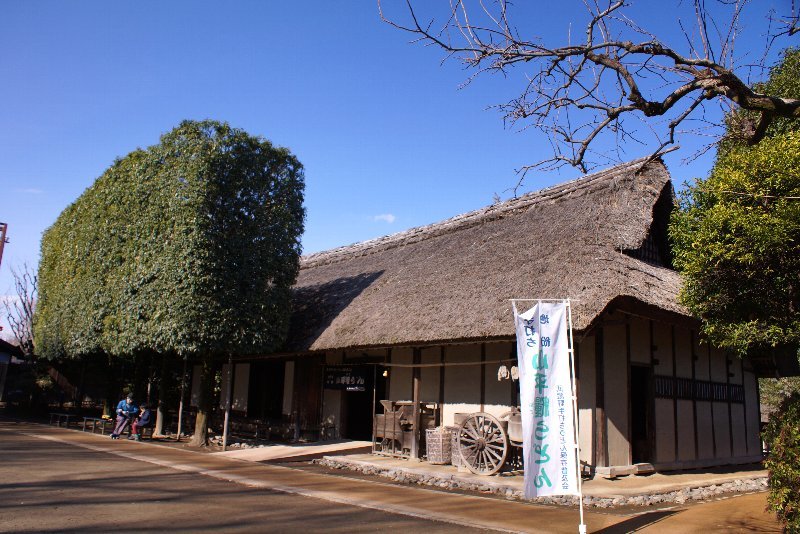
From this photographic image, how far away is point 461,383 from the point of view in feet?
41.2

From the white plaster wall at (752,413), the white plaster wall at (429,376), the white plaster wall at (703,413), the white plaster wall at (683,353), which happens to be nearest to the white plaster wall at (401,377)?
the white plaster wall at (429,376)

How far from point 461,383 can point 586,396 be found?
111 inches

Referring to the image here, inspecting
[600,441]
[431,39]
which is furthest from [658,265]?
[431,39]

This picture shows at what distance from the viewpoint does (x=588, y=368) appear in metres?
10.7

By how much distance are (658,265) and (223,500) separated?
9760 mm

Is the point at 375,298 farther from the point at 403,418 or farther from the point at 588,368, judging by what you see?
the point at 588,368

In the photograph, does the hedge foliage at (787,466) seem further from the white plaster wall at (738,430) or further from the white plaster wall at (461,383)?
the white plaster wall at (738,430)

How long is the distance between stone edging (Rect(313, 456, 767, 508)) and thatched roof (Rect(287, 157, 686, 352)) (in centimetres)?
244

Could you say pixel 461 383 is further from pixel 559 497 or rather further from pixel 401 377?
pixel 559 497

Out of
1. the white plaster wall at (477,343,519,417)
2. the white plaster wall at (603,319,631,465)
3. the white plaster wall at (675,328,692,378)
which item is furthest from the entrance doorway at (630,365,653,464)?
the white plaster wall at (477,343,519,417)

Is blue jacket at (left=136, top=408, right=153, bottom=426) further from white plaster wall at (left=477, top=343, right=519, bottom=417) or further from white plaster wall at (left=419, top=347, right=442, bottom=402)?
white plaster wall at (left=477, top=343, right=519, bottom=417)

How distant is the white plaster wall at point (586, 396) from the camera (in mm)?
10312

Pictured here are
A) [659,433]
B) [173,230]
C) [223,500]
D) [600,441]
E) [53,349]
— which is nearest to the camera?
[223,500]

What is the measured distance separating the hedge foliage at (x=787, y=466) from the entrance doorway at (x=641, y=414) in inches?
200
